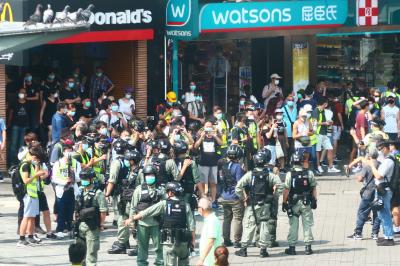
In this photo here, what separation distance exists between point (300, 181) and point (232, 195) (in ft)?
3.82

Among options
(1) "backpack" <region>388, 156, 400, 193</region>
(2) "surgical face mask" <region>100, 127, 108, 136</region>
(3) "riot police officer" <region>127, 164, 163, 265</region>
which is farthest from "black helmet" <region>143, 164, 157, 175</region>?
(2) "surgical face mask" <region>100, 127, 108, 136</region>

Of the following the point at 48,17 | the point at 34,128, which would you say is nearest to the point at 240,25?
the point at 34,128

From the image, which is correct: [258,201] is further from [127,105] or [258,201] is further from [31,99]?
[31,99]

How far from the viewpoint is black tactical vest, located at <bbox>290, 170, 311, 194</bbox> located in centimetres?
2056

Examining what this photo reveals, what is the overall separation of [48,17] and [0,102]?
6487 millimetres

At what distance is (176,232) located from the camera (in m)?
17.7

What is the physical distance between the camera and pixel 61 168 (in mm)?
21625

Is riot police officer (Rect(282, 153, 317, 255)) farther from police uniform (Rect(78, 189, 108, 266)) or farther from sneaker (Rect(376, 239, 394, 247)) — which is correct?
police uniform (Rect(78, 189, 108, 266))

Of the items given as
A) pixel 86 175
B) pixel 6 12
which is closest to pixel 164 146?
pixel 86 175

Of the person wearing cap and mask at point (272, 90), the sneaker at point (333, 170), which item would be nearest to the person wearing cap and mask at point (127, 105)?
the person wearing cap and mask at point (272, 90)

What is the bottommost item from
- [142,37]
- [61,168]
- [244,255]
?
[244,255]

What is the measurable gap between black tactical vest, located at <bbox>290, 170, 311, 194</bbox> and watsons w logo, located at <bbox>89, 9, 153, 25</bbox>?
967 cm

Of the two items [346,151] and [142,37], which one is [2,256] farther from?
[346,151]

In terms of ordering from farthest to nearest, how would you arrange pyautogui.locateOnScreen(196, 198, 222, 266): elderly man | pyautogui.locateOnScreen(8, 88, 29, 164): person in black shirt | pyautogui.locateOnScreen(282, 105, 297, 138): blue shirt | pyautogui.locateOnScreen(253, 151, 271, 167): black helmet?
1. pyautogui.locateOnScreen(282, 105, 297, 138): blue shirt
2. pyautogui.locateOnScreen(8, 88, 29, 164): person in black shirt
3. pyautogui.locateOnScreen(253, 151, 271, 167): black helmet
4. pyautogui.locateOnScreen(196, 198, 222, 266): elderly man
